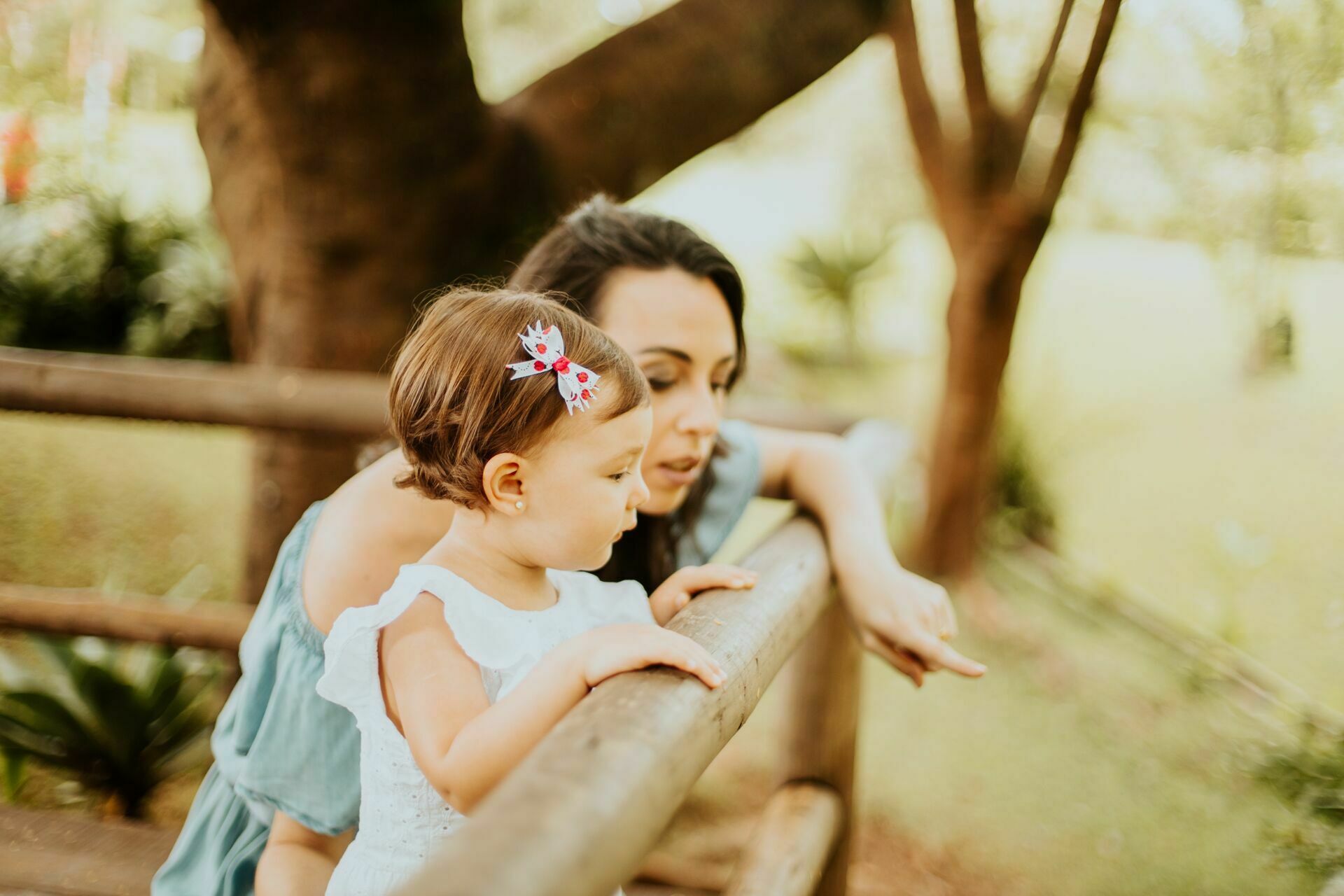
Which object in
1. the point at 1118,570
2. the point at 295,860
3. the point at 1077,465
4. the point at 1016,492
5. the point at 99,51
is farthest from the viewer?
the point at 1016,492

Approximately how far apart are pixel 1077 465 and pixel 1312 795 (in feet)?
10.7

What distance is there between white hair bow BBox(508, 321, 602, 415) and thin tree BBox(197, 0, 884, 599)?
1.69m

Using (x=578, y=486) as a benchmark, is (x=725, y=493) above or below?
below

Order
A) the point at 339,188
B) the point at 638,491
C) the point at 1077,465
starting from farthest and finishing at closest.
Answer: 1. the point at 1077,465
2. the point at 339,188
3. the point at 638,491

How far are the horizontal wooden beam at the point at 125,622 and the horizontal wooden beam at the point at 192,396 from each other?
424 millimetres

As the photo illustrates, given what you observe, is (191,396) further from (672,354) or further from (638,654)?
(638,654)

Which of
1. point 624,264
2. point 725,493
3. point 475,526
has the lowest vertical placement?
point 725,493

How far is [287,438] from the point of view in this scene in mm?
2699

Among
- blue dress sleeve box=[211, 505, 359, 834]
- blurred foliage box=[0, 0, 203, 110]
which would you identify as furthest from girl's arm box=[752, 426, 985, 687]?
blurred foliage box=[0, 0, 203, 110]

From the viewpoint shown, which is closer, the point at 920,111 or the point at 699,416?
the point at 699,416

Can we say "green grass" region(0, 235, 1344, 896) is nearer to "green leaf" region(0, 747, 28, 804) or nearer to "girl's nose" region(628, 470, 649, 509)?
"green leaf" region(0, 747, 28, 804)

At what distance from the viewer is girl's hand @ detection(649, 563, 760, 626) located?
1.16 m

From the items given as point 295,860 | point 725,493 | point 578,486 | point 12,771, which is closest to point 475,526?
point 578,486

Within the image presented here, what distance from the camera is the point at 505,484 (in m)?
1.08
